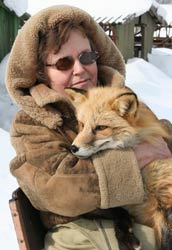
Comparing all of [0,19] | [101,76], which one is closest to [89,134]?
[101,76]

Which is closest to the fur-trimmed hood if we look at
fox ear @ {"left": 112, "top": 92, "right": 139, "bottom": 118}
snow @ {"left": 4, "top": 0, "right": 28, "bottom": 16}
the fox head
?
the fox head

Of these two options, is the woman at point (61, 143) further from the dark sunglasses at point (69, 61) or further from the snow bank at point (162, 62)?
the snow bank at point (162, 62)

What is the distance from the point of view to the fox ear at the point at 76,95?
2.38 metres

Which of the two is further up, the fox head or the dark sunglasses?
the dark sunglasses

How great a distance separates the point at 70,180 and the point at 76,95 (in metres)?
0.52

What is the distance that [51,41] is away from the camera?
2.43 meters

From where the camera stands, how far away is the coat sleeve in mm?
2047

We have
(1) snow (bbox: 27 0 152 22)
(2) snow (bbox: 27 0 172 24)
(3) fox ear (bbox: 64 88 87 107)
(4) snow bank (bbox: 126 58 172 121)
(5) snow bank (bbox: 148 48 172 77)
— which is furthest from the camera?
(5) snow bank (bbox: 148 48 172 77)

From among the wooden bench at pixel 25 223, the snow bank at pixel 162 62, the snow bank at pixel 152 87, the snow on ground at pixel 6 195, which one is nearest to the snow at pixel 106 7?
the snow bank at pixel 162 62

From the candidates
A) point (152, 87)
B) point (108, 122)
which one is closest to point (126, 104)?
point (108, 122)

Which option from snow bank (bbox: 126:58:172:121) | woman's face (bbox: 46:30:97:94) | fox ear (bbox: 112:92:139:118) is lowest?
snow bank (bbox: 126:58:172:121)

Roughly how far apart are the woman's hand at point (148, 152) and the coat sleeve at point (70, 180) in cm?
9

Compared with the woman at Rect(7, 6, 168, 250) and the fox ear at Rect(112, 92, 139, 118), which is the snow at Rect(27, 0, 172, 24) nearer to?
the woman at Rect(7, 6, 168, 250)

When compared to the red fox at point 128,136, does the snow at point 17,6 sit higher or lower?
lower
